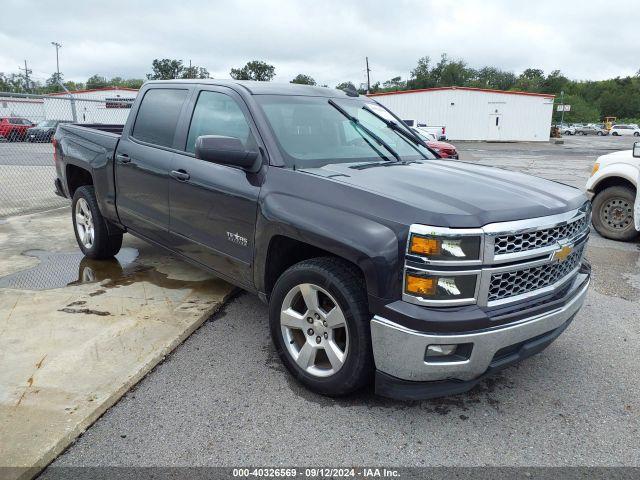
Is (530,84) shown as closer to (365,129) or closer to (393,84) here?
(393,84)

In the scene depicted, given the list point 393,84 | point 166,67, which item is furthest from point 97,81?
point 393,84

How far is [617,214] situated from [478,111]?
37.8 meters

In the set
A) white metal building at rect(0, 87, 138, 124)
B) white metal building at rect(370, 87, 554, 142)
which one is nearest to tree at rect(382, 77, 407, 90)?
white metal building at rect(370, 87, 554, 142)

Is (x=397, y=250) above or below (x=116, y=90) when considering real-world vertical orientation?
below

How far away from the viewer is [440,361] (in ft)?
8.36

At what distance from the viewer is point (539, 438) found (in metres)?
2.71

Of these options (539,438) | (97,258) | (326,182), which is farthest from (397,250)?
(97,258)

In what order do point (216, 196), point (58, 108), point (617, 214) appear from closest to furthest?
point (216, 196), point (617, 214), point (58, 108)

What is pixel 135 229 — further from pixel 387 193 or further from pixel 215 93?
pixel 387 193

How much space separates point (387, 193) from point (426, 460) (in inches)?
54.3

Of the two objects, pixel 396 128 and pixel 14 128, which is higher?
pixel 396 128

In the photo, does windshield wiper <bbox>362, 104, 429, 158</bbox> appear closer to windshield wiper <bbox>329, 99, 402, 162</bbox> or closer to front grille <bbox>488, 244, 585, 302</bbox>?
windshield wiper <bbox>329, 99, 402, 162</bbox>

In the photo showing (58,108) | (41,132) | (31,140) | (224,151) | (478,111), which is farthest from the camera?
(478,111)

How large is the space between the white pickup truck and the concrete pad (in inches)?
223
